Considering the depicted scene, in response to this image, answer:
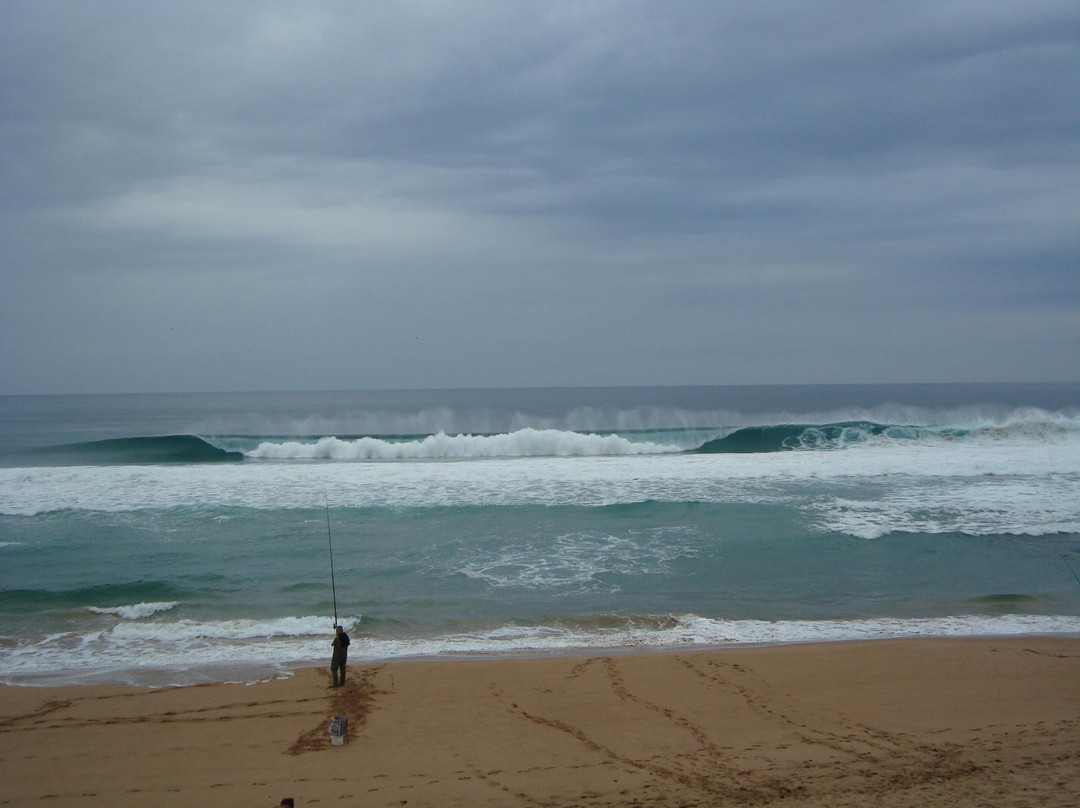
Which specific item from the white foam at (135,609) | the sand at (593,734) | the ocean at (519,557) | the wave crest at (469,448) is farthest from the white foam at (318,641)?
the wave crest at (469,448)

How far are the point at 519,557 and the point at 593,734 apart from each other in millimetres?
7219

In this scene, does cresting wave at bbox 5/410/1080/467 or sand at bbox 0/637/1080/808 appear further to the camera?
cresting wave at bbox 5/410/1080/467

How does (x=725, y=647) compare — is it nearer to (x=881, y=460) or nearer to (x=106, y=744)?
(x=106, y=744)

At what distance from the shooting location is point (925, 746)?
21.6 feet

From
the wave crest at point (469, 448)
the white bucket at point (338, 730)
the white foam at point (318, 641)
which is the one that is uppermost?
the wave crest at point (469, 448)

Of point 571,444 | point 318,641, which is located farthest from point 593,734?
point 571,444

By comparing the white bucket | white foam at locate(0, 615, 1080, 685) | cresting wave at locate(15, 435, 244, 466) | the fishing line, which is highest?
cresting wave at locate(15, 435, 244, 466)

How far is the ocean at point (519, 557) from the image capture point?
400 inches

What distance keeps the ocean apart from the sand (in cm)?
100

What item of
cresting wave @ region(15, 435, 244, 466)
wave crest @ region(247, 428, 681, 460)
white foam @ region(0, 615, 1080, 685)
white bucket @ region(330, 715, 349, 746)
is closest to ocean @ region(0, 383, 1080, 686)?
white foam @ region(0, 615, 1080, 685)

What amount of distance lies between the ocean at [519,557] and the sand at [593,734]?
100 cm

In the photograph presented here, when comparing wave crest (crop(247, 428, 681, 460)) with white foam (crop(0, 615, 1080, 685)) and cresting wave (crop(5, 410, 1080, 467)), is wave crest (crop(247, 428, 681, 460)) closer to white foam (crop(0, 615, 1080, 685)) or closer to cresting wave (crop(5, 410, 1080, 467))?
cresting wave (crop(5, 410, 1080, 467))

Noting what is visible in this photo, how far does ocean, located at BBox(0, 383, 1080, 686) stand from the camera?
10.2m

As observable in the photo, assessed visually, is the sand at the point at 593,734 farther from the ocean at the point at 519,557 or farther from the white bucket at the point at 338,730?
the ocean at the point at 519,557
